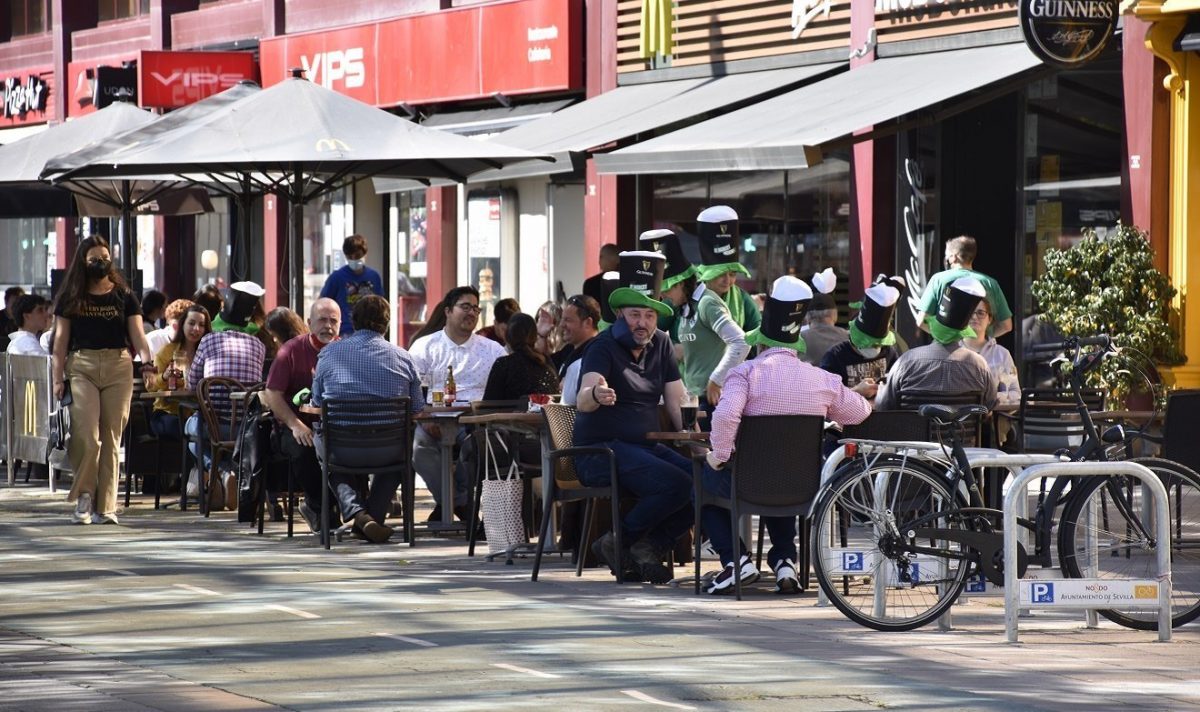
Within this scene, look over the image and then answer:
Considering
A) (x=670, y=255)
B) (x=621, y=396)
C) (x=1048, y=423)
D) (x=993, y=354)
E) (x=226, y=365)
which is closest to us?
(x=621, y=396)

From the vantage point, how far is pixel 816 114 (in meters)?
17.3

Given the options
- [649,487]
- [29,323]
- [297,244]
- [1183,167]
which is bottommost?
[649,487]

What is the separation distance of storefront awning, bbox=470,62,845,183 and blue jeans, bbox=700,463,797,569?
788 cm

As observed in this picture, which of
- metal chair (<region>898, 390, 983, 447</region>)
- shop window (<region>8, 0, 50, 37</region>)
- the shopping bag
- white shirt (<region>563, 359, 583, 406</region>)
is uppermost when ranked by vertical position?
shop window (<region>8, 0, 50, 37</region>)

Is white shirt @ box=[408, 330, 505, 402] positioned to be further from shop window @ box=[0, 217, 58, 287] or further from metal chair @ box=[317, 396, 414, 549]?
shop window @ box=[0, 217, 58, 287]

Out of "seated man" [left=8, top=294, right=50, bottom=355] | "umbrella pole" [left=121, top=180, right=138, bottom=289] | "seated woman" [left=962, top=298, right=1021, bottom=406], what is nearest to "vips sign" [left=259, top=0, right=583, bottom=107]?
"umbrella pole" [left=121, top=180, right=138, bottom=289]

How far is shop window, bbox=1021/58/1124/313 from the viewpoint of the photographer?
56.1 ft

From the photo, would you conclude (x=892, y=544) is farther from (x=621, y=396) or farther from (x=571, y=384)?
(x=571, y=384)

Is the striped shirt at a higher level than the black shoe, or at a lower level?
higher

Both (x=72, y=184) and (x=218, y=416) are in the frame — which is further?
(x=72, y=184)

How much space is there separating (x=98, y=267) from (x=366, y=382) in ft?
7.83

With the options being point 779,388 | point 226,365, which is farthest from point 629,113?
point 779,388

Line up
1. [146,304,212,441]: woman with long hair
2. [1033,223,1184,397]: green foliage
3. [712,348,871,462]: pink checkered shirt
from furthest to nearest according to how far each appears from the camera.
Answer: [1033,223,1184,397]: green foliage
[146,304,212,441]: woman with long hair
[712,348,871,462]: pink checkered shirt

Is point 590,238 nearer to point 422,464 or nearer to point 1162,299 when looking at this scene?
point 1162,299
